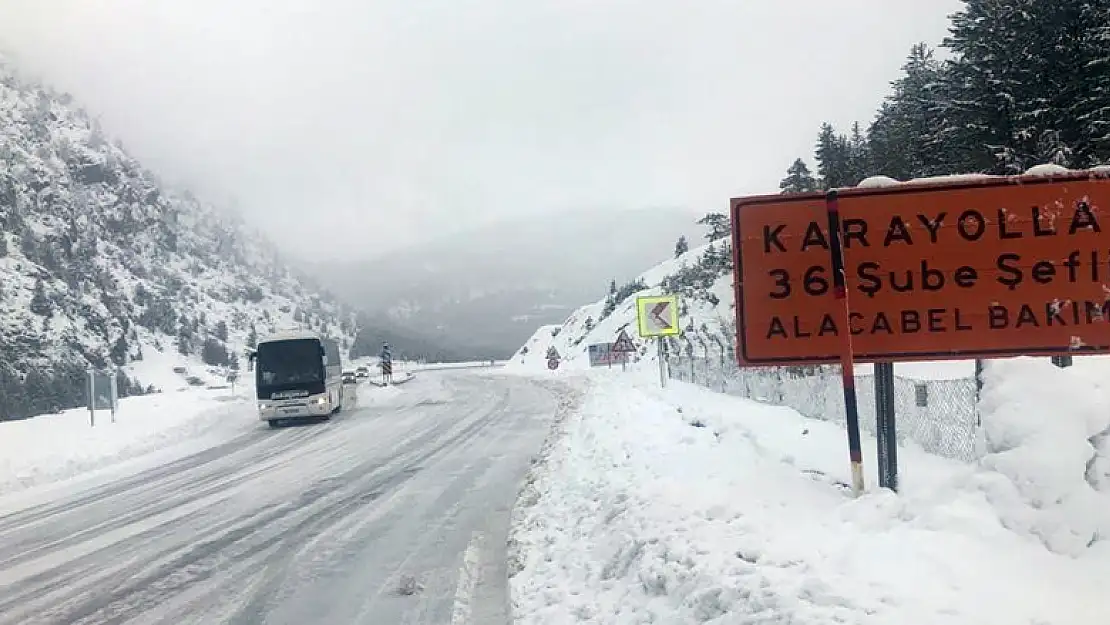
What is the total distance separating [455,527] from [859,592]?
6.50m

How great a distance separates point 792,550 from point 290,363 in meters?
25.0

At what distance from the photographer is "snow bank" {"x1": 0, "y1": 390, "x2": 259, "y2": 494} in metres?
16.8

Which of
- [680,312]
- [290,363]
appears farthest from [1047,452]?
[680,312]

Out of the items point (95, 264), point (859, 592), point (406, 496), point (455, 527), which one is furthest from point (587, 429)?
point (95, 264)

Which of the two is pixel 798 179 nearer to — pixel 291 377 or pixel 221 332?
pixel 291 377

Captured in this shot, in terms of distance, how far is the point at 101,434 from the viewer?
855 inches

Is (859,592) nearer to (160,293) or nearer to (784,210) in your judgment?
(784,210)

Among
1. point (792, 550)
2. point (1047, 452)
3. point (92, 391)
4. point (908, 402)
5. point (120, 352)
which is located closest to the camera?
point (792, 550)

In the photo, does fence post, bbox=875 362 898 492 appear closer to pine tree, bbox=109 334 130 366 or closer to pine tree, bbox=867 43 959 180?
pine tree, bbox=867 43 959 180

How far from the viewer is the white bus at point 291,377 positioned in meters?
26.7

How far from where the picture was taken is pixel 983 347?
6.38 m

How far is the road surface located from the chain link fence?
409cm

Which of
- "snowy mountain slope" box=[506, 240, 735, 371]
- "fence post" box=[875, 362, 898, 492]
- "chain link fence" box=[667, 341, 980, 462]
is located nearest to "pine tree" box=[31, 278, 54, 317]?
"snowy mountain slope" box=[506, 240, 735, 371]

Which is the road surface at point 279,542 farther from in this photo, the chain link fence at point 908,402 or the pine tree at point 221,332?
the pine tree at point 221,332
